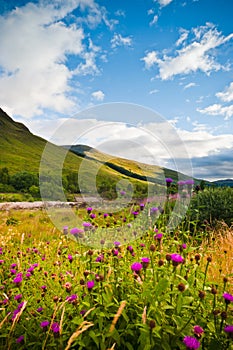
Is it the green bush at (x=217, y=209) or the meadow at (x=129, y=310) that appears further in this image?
the green bush at (x=217, y=209)

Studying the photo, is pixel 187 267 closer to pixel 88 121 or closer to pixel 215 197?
pixel 88 121

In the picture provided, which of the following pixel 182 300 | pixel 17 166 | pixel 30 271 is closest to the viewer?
pixel 182 300

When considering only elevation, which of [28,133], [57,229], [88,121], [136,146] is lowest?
[57,229]

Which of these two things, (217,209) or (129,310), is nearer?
(129,310)

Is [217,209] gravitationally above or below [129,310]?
above

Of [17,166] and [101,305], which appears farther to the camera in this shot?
[17,166]

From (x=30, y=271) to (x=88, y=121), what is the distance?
3560 millimetres

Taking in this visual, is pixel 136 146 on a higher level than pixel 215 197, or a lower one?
higher

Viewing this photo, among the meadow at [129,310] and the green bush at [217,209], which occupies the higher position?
the green bush at [217,209]

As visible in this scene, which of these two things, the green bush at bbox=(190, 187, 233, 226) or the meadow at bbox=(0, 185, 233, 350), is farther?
the green bush at bbox=(190, 187, 233, 226)

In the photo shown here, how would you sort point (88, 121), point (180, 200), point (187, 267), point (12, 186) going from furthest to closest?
point (12, 186), point (88, 121), point (180, 200), point (187, 267)

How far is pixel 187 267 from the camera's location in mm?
2332

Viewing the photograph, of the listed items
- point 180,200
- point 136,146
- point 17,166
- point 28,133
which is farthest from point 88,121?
point 28,133

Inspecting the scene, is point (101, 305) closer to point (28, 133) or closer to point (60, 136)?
point (60, 136)
